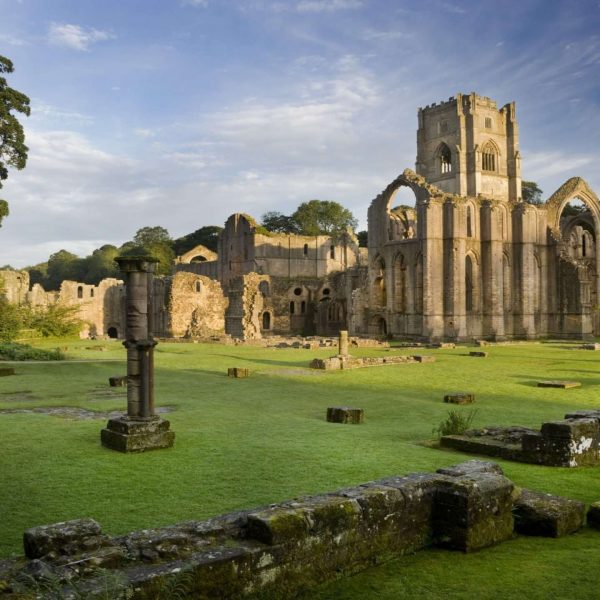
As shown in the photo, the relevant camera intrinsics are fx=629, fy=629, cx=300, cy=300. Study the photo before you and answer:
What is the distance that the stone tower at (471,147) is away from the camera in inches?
2106

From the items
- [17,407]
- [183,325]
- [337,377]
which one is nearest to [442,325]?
[183,325]

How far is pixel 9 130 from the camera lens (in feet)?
77.0

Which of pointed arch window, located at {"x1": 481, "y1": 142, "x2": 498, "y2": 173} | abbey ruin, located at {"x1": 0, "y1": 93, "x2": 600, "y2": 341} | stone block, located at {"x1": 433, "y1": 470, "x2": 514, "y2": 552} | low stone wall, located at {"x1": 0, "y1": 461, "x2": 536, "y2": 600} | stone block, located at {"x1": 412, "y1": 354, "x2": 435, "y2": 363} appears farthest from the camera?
pointed arch window, located at {"x1": 481, "y1": 142, "x2": 498, "y2": 173}

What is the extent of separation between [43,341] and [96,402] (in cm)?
2305

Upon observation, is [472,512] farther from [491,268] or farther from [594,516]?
[491,268]

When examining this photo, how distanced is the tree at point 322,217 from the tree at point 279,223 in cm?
252

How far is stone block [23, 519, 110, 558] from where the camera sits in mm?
3877

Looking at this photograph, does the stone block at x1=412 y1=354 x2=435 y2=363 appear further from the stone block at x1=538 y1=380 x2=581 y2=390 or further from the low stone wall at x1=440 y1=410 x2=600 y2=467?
the low stone wall at x1=440 y1=410 x2=600 y2=467

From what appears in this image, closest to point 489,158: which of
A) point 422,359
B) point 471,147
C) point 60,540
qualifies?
point 471,147

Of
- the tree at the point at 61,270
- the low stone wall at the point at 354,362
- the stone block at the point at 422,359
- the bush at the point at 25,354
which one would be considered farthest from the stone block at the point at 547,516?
the tree at the point at 61,270

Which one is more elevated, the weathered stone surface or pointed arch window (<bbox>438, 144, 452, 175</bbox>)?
pointed arch window (<bbox>438, 144, 452, 175</bbox>)

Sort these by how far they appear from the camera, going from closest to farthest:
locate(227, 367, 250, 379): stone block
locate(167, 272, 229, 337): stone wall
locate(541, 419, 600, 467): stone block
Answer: locate(541, 419, 600, 467): stone block, locate(227, 367, 250, 379): stone block, locate(167, 272, 229, 337): stone wall

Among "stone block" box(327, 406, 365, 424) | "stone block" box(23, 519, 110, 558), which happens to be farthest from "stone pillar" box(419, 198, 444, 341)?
"stone block" box(23, 519, 110, 558)

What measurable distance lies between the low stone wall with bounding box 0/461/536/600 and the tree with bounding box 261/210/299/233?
8220cm
